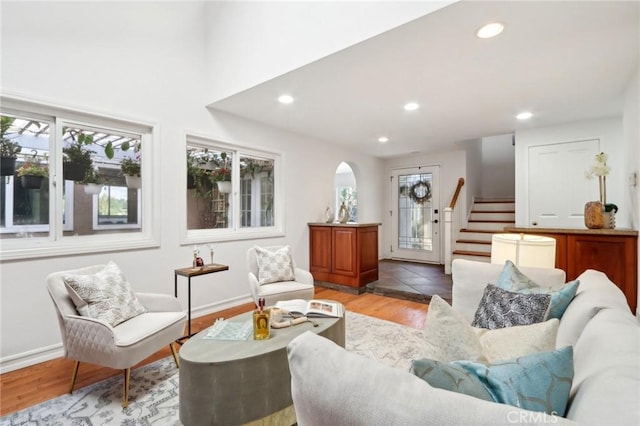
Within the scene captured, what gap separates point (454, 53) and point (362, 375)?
252 cm

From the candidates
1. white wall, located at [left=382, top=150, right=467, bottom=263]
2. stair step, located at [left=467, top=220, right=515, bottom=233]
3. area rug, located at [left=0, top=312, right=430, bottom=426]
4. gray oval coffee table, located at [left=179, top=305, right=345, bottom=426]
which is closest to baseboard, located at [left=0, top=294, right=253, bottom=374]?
area rug, located at [left=0, top=312, right=430, bottom=426]

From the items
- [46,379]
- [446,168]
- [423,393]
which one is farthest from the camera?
[446,168]

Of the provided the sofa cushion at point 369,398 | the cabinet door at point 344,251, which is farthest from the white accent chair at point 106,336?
the cabinet door at point 344,251

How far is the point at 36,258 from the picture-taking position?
2.44m

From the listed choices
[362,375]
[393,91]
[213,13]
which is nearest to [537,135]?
[393,91]

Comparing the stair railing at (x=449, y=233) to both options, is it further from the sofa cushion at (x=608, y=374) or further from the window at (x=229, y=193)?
the sofa cushion at (x=608, y=374)

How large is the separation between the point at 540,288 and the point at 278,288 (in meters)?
2.24

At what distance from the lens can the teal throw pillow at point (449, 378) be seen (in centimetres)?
69

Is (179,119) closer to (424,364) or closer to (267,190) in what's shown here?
(267,190)

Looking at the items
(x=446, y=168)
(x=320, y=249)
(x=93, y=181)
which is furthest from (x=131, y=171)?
(x=446, y=168)

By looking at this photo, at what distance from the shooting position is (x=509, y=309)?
4.85 ft

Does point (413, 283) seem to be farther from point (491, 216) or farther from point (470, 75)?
point (470, 75)

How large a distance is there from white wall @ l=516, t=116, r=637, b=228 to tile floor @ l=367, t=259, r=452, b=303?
60.1 inches

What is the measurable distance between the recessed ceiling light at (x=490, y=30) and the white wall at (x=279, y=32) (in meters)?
0.40
